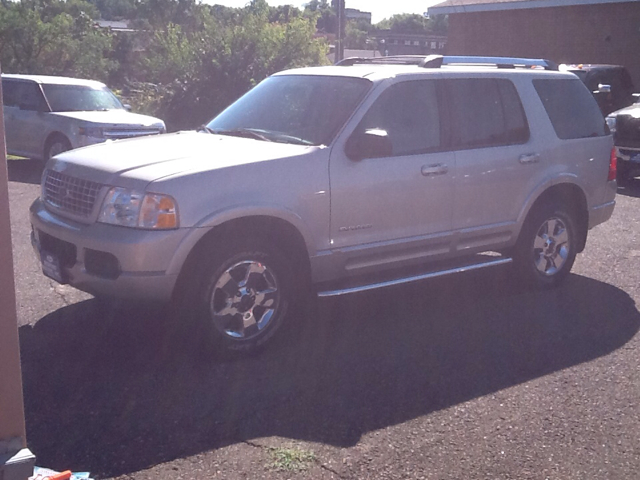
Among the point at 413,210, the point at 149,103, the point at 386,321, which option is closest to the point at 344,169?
the point at 413,210

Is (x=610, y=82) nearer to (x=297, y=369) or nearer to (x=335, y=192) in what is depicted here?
(x=335, y=192)

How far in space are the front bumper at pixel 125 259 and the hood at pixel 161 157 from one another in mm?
342

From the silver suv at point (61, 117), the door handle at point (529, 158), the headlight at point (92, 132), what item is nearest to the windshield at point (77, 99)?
the silver suv at point (61, 117)

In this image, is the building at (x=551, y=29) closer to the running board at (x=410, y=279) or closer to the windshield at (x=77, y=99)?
the windshield at (x=77, y=99)

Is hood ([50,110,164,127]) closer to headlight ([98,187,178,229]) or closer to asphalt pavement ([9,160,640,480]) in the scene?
asphalt pavement ([9,160,640,480])

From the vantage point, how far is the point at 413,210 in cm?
610

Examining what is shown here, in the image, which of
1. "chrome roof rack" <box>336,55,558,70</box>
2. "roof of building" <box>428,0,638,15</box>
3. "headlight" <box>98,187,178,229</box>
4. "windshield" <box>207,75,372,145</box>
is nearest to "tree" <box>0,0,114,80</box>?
"roof of building" <box>428,0,638,15</box>

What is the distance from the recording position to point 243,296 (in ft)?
17.1

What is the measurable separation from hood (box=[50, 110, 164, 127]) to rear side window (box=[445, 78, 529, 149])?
8.14 meters

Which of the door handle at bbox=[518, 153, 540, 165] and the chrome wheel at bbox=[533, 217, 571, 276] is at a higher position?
the door handle at bbox=[518, 153, 540, 165]

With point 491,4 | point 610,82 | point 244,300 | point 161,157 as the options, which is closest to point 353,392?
point 244,300

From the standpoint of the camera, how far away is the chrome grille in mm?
5156

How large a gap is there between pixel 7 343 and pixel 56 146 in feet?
38.1

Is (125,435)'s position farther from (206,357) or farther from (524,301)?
(524,301)
